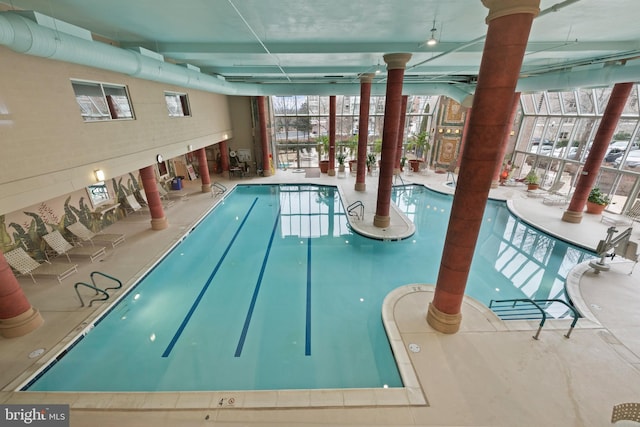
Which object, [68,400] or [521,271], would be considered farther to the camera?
[521,271]

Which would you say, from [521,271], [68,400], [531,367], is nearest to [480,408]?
[531,367]

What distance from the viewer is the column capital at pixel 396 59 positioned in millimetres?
6785

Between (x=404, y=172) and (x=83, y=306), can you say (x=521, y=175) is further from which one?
(x=83, y=306)

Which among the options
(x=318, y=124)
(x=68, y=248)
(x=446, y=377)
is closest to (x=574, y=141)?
(x=318, y=124)

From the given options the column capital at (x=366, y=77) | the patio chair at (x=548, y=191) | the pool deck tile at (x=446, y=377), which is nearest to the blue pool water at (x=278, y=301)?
the pool deck tile at (x=446, y=377)

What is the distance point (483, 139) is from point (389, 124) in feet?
13.6

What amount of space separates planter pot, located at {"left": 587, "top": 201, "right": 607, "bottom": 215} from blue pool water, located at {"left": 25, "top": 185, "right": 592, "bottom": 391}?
2480 millimetres

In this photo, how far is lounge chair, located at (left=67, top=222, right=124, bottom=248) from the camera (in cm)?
721

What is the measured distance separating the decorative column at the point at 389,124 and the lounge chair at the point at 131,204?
820cm

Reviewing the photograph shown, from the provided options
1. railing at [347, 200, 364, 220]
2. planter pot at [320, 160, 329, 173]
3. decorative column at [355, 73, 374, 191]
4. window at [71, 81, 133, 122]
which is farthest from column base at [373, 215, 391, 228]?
planter pot at [320, 160, 329, 173]

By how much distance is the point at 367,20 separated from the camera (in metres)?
4.70

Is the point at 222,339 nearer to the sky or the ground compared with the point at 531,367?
nearer to the ground

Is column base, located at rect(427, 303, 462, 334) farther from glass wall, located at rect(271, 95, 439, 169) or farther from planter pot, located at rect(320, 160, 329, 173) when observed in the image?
glass wall, located at rect(271, 95, 439, 169)

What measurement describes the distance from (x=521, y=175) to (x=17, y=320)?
18488 mm
